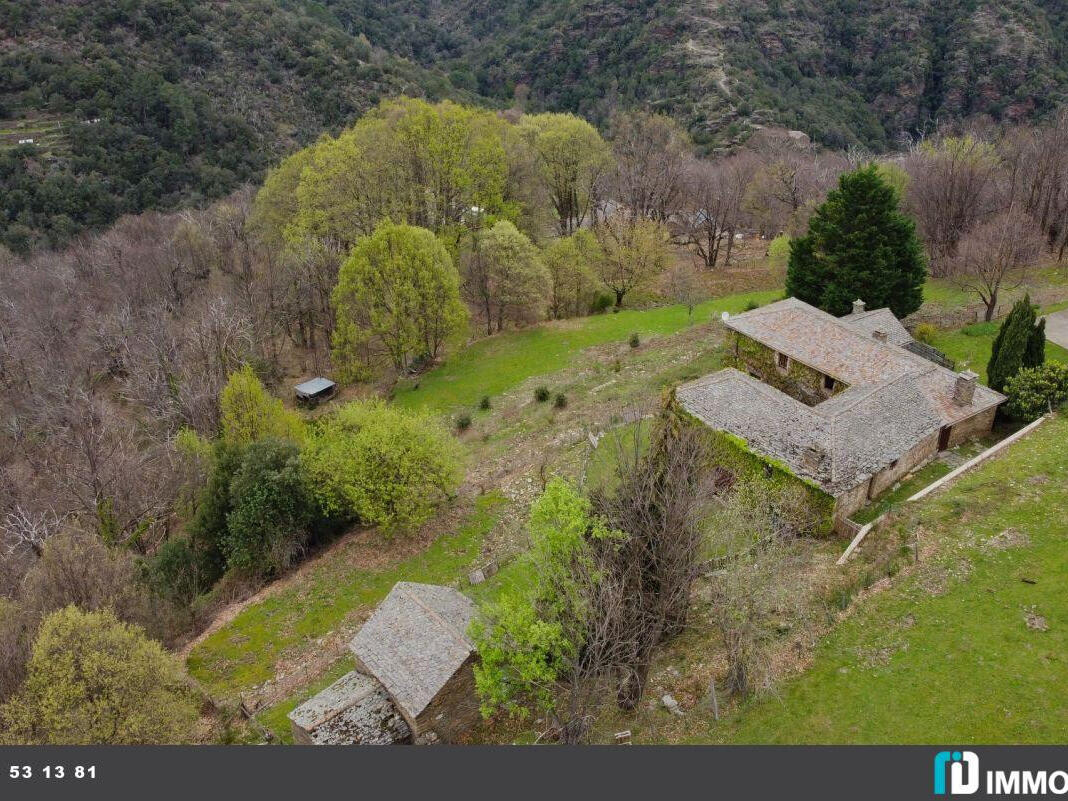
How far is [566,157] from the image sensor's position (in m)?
60.5

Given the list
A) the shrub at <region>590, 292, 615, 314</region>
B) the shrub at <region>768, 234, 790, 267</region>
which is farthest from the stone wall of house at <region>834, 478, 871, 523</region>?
the shrub at <region>590, 292, 615, 314</region>

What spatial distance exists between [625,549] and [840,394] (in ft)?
46.2

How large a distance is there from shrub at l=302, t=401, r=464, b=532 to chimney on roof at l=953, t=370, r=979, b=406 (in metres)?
20.3

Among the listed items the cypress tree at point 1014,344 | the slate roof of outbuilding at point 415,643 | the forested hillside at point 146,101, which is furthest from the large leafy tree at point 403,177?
the cypress tree at point 1014,344

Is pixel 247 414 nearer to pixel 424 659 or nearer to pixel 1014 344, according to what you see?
pixel 424 659

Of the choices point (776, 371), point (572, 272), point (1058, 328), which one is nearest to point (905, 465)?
point (776, 371)

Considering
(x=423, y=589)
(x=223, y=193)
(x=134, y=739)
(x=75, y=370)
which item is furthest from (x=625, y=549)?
(x=223, y=193)

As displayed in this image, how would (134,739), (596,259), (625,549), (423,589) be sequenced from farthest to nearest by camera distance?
(596,259) < (423,589) < (625,549) < (134,739)

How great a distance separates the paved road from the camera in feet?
110

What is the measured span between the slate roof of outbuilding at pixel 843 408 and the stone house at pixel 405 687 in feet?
42.0

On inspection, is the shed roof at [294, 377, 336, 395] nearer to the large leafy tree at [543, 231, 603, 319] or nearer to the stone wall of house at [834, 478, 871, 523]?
the large leafy tree at [543, 231, 603, 319]

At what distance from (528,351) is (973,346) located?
25.3 metres

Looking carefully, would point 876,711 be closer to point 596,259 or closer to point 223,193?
point 596,259

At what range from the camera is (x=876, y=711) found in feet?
56.3
